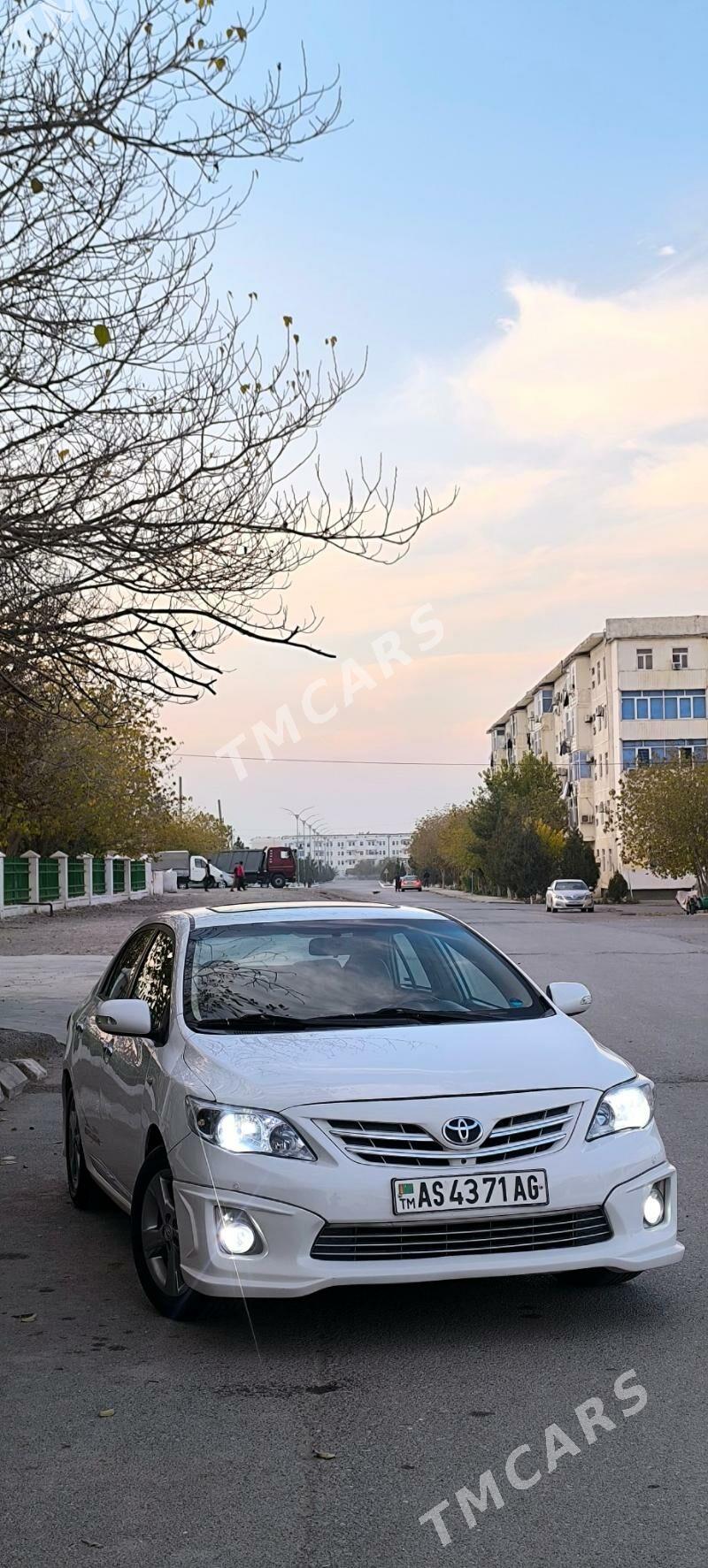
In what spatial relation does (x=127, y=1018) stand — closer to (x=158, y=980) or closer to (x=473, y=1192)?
(x=158, y=980)

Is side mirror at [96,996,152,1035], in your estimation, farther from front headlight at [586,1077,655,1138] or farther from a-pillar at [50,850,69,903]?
a-pillar at [50,850,69,903]

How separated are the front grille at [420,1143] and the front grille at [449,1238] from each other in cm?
19

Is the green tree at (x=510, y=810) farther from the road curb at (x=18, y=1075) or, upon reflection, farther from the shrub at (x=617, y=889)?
the road curb at (x=18, y=1075)

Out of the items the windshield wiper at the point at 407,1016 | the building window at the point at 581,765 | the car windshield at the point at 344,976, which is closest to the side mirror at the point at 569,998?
the car windshield at the point at 344,976

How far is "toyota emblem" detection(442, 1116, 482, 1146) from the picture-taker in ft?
16.9

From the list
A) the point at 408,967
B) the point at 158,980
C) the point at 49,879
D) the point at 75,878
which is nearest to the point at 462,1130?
the point at 408,967

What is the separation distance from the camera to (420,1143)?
203 inches

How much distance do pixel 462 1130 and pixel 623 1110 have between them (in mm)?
705

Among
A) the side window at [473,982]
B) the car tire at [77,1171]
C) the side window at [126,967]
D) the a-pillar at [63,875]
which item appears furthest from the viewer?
the a-pillar at [63,875]

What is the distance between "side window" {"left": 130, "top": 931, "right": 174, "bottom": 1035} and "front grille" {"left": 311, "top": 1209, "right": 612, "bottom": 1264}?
1432 millimetres

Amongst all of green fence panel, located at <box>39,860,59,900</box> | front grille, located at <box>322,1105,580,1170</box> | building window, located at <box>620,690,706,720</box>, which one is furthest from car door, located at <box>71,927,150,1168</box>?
building window, located at <box>620,690,706,720</box>

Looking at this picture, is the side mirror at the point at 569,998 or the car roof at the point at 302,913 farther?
the car roof at the point at 302,913

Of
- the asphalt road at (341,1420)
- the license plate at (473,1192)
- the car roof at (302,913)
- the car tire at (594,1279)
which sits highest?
the car roof at (302,913)

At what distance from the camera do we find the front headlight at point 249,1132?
5.19 meters
